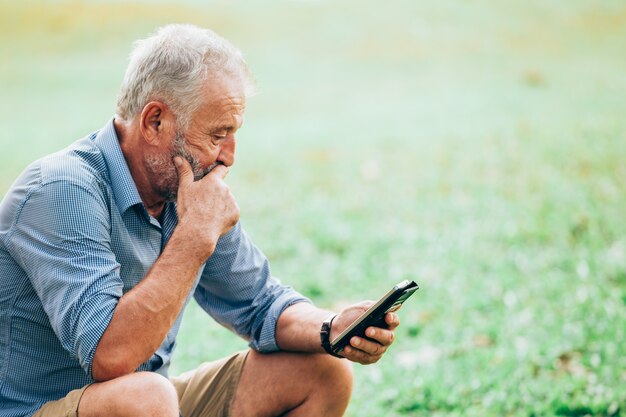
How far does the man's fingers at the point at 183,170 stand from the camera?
2.83 m

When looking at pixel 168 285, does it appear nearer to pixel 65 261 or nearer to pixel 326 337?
pixel 65 261

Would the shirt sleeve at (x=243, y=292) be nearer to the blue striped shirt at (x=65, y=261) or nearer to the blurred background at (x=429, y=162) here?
the blue striped shirt at (x=65, y=261)

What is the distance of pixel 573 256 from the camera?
262 inches

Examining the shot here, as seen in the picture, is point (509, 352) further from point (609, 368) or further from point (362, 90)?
point (362, 90)

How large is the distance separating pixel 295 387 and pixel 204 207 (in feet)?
2.48

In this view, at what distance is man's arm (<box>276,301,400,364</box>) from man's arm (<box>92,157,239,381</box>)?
0.49m

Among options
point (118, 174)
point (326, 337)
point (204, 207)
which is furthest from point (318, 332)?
point (118, 174)

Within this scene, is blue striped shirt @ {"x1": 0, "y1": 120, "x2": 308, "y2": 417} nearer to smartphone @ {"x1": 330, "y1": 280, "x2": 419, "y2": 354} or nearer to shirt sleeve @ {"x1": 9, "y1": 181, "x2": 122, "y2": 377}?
shirt sleeve @ {"x1": 9, "y1": 181, "x2": 122, "y2": 377}

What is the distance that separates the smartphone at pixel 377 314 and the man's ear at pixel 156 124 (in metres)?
0.92

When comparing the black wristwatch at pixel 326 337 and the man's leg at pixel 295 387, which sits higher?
the black wristwatch at pixel 326 337

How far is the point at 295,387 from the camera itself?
2.97 metres

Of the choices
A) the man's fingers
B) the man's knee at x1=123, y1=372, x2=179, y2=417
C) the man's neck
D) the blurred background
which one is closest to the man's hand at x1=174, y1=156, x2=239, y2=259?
the man's fingers

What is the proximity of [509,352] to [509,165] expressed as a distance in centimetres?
541

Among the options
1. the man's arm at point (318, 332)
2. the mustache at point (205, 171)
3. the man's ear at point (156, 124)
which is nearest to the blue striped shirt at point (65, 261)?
the man's ear at point (156, 124)
